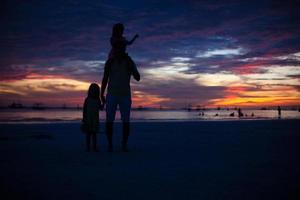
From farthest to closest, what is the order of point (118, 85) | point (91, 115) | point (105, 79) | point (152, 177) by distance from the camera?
point (91, 115), point (105, 79), point (118, 85), point (152, 177)

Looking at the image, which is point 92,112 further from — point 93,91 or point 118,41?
point 118,41

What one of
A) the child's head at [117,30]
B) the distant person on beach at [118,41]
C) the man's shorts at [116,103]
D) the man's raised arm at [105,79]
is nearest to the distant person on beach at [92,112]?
the man's raised arm at [105,79]

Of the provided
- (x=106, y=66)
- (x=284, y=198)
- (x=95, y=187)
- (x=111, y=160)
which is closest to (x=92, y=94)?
(x=106, y=66)

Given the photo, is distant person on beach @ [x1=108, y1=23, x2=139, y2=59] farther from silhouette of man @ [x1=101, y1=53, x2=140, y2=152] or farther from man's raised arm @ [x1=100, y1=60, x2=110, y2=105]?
man's raised arm @ [x1=100, y1=60, x2=110, y2=105]

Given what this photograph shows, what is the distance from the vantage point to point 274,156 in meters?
5.82

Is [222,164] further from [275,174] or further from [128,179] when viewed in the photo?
[128,179]

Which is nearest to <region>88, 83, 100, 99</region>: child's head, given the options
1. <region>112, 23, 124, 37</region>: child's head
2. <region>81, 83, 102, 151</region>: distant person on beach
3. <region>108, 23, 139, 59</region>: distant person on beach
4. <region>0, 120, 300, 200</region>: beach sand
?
<region>81, 83, 102, 151</region>: distant person on beach

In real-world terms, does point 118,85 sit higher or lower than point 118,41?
lower

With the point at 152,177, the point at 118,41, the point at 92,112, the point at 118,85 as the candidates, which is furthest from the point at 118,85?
the point at 152,177

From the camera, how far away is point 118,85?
662cm

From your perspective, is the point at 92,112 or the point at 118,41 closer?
the point at 118,41

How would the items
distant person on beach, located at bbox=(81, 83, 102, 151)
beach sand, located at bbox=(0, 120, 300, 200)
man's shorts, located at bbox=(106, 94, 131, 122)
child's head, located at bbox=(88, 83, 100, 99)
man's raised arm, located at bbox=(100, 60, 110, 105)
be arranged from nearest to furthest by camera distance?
1. beach sand, located at bbox=(0, 120, 300, 200)
2. man's shorts, located at bbox=(106, 94, 131, 122)
3. man's raised arm, located at bbox=(100, 60, 110, 105)
4. distant person on beach, located at bbox=(81, 83, 102, 151)
5. child's head, located at bbox=(88, 83, 100, 99)

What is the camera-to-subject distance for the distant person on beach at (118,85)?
21.7 ft

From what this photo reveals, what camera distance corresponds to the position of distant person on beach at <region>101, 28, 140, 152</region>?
6.61m
